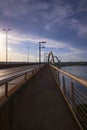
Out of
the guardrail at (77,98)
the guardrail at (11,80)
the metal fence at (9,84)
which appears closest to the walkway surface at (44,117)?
the guardrail at (77,98)

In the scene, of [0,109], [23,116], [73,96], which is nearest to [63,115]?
[73,96]

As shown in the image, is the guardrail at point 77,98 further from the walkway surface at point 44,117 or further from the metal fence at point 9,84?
the metal fence at point 9,84

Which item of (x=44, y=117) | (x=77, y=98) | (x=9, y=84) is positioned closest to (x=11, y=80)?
(x=44, y=117)

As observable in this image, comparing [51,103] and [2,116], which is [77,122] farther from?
[51,103]

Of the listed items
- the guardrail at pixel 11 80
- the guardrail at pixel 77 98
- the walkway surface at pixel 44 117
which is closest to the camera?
the guardrail at pixel 77 98

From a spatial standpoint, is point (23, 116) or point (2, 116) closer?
point (2, 116)

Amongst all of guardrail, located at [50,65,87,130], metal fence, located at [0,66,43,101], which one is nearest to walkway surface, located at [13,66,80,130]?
guardrail, located at [50,65,87,130]

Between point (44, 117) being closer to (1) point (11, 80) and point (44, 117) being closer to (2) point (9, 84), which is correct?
(1) point (11, 80)

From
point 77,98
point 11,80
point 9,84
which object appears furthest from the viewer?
point 9,84

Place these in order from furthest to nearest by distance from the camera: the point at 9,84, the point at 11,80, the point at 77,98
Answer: the point at 9,84
the point at 77,98
the point at 11,80

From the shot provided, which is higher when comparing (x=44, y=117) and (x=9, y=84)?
(x=9, y=84)

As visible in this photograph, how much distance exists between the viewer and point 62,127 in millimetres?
7047

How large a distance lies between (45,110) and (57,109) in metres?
0.46

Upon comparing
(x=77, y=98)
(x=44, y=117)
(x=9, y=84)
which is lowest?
(x=44, y=117)
